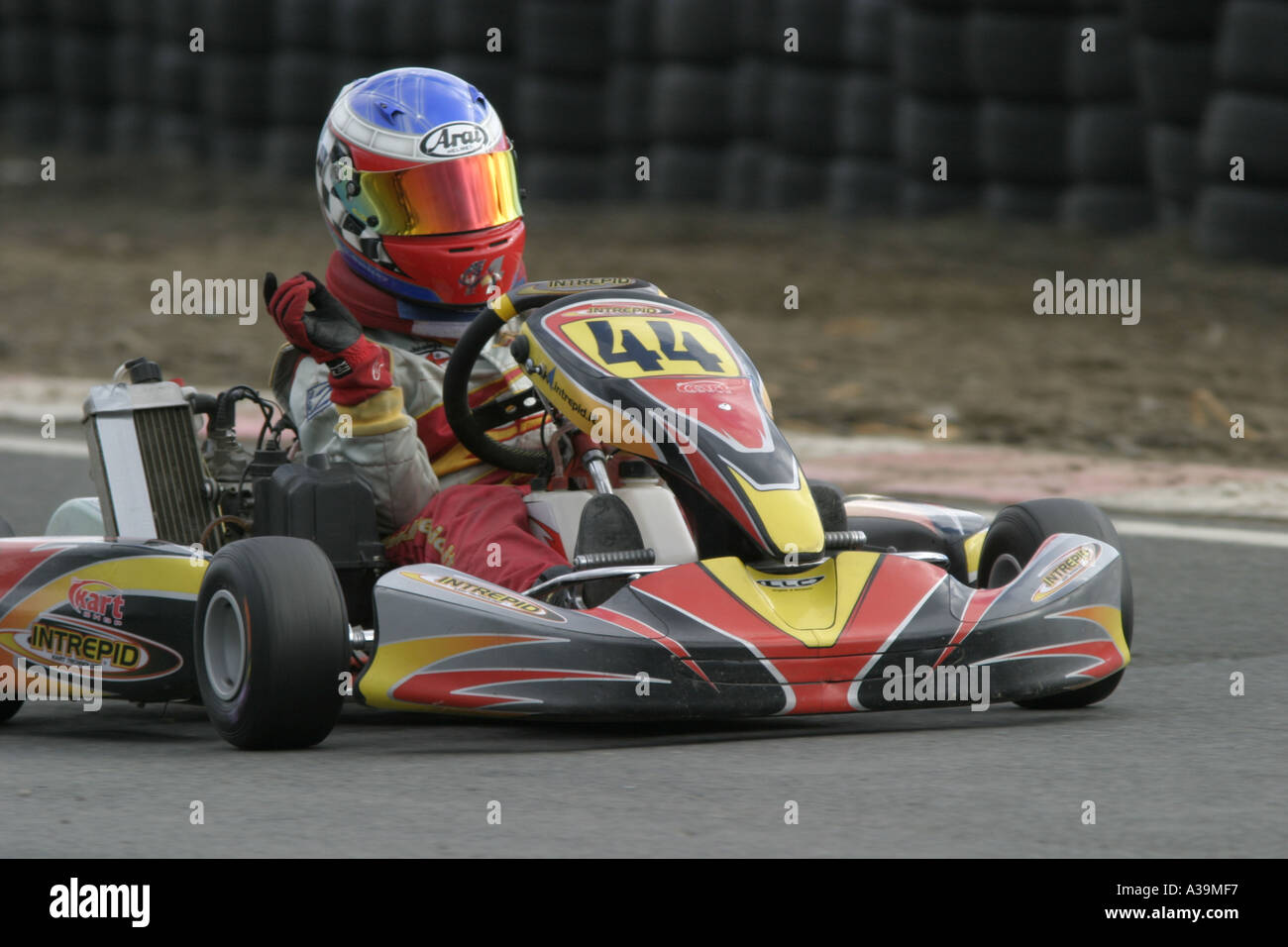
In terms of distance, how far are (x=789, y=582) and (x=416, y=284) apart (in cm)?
130

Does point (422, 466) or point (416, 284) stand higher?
point (416, 284)

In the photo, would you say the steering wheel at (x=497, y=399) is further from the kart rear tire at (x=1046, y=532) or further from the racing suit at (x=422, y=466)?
the kart rear tire at (x=1046, y=532)

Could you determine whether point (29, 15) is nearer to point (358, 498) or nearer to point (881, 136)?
point (881, 136)

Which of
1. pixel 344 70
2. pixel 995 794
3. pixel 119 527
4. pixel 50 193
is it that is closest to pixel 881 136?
pixel 344 70

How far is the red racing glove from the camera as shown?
422cm

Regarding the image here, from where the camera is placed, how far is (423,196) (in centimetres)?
474

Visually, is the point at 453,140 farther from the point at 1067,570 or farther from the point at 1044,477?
the point at 1044,477

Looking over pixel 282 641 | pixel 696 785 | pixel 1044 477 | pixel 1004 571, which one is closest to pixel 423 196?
pixel 282 641

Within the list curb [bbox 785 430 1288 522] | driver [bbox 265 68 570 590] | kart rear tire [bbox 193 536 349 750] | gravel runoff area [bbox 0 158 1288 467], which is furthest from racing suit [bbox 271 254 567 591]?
gravel runoff area [bbox 0 158 1288 467]

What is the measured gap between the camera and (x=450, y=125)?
478 centimetres

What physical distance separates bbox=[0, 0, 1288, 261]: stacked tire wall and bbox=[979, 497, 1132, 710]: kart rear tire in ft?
22.2

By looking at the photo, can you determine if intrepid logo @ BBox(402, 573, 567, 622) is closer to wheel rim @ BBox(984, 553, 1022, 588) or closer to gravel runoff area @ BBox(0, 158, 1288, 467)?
wheel rim @ BBox(984, 553, 1022, 588)

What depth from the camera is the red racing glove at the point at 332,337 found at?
422 centimetres

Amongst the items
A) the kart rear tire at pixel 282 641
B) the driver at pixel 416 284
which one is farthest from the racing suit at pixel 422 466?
the kart rear tire at pixel 282 641
